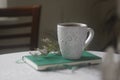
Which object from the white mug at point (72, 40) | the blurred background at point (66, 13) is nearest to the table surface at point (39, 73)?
the white mug at point (72, 40)

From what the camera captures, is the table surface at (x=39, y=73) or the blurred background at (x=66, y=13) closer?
the table surface at (x=39, y=73)

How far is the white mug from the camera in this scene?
73 cm

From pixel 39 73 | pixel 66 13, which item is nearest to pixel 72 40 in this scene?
pixel 39 73

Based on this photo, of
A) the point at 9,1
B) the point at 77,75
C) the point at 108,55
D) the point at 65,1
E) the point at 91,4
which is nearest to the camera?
the point at 108,55

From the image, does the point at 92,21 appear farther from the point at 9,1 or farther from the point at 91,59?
the point at 91,59

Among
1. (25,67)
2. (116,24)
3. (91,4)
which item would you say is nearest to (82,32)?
(25,67)

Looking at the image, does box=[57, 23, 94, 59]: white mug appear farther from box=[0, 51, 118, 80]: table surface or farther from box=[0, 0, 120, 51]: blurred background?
box=[0, 0, 120, 51]: blurred background

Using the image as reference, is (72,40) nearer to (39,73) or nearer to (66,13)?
(39,73)

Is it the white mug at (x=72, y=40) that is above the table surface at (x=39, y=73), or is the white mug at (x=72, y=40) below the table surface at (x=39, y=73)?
above

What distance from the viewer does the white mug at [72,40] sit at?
73cm

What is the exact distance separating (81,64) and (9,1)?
1.25 metres

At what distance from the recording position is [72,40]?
742 mm

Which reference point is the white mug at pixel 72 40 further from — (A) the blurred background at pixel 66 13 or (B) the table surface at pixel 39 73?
(A) the blurred background at pixel 66 13

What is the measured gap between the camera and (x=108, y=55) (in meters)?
0.16
